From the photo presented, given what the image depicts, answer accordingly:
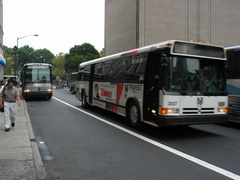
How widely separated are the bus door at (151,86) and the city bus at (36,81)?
13.7 m

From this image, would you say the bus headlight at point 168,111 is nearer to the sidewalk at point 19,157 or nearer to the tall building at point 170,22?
the sidewalk at point 19,157

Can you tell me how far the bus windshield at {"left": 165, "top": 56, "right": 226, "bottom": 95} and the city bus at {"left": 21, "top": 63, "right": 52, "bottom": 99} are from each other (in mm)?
14868

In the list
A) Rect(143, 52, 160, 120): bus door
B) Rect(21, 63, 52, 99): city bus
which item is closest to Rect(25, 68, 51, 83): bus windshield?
Rect(21, 63, 52, 99): city bus

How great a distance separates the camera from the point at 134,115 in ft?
28.9

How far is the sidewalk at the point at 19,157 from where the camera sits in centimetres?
440

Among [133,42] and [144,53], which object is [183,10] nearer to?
[133,42]

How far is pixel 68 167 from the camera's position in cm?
501

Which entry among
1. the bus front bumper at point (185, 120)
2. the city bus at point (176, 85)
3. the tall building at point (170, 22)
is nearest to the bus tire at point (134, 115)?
the city bus at point (176, 85)

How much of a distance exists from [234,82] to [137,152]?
18.3 feet

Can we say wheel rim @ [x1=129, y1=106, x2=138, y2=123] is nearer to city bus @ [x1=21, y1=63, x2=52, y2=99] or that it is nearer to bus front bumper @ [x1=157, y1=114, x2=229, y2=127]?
bus front bumper @ [x1=157, y1=114, x2=229, y2=127]

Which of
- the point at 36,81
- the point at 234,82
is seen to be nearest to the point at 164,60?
the point at 234,82

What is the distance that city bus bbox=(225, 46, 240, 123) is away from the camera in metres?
9.23

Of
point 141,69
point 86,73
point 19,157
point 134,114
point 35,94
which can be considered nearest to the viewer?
point 19,157

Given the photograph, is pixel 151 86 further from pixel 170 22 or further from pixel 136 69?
pixel 170 22
